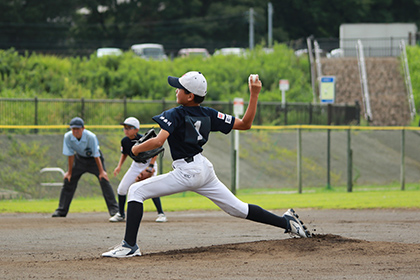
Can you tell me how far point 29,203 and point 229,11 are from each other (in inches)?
1913

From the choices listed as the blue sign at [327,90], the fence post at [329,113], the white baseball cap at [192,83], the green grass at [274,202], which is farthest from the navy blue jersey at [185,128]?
the fence post at [329,113]

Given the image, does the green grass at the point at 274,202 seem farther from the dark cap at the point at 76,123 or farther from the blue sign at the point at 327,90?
the blue sign at the point at 327,90

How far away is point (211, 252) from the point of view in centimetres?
779

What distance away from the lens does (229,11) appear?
6359 cm

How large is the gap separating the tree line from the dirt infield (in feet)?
144

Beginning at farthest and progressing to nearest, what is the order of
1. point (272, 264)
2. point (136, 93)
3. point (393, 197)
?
point (136, 93) < point (393, 197) < point (272, 264)

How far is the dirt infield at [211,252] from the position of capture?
260 inches

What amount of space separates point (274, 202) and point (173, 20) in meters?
48.1

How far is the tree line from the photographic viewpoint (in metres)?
56.2

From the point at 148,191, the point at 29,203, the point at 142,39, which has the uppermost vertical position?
the point at 142,39

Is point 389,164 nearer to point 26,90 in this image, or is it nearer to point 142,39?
point 26,90

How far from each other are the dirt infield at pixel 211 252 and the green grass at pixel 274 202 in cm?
336


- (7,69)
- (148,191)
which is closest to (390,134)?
(7,69)

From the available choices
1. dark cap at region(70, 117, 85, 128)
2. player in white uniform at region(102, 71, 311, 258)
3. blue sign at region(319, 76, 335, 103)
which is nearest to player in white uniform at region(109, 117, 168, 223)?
dark cap at region(70, 117, 85, 128)
